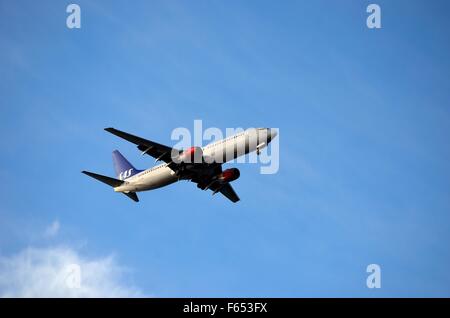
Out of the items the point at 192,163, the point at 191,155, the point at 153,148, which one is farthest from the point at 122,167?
the point at 191,155

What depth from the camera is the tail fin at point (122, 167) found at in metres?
97.8

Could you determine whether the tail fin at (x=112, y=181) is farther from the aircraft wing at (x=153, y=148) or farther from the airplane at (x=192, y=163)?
the aircraft wing at (x=153, y=148)

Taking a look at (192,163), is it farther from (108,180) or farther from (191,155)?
(108,180)

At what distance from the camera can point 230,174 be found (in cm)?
8944

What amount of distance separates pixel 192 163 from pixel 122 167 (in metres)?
19.4

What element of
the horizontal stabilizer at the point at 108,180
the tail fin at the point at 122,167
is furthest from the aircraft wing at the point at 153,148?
the tail fin at the point at 122,167

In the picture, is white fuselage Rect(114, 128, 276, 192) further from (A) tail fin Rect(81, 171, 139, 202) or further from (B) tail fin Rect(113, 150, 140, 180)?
(B) tail fin Rect(113, 150, 140, 180)

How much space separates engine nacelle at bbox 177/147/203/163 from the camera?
3314 inches

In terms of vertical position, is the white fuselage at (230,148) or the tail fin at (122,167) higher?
the tail fin at (122,167)

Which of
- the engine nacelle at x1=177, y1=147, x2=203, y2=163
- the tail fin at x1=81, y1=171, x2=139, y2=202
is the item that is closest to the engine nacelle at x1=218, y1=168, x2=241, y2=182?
the engine nacelle at x1=177, y1=147, x2=203, y2=163

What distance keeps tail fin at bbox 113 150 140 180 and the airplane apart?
164cm
